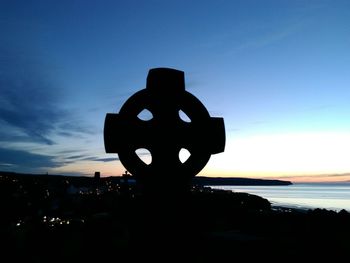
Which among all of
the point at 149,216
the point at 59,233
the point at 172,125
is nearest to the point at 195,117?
the point at 172,125

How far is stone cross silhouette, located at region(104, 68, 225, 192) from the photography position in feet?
16.3

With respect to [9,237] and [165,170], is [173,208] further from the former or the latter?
[9,237]

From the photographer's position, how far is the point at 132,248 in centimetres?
488

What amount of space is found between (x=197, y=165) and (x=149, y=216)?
0.94 metres

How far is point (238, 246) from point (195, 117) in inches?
72.1

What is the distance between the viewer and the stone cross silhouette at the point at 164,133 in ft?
16.3

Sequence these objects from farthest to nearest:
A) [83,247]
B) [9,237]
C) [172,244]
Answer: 1. [9,237]
2. [83,247]
3. [172,244]

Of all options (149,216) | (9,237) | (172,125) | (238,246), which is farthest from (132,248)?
(9,237)

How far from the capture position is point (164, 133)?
5.30m

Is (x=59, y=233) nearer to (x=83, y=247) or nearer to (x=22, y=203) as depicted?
(x=83, y=247)

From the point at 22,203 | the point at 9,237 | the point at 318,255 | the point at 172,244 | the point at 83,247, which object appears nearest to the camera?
the point at 172,244

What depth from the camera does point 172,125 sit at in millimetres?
5340

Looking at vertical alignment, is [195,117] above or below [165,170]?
above

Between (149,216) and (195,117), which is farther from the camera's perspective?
(195,117)
